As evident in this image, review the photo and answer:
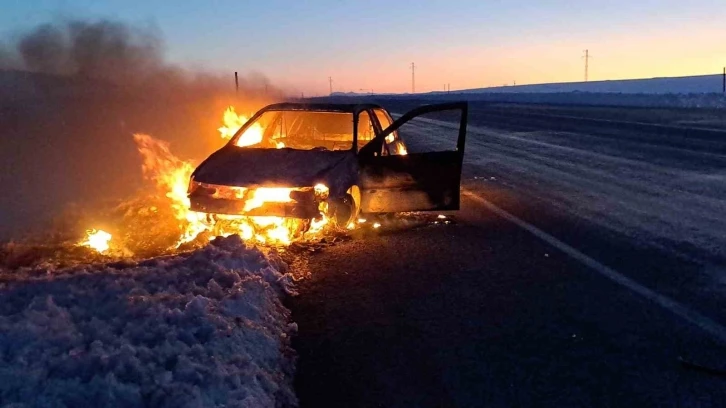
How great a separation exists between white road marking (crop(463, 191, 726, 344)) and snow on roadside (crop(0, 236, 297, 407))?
2836 millimetres

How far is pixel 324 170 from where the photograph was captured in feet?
25.4

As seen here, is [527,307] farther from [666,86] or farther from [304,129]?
[666,86]

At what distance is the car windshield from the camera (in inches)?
373

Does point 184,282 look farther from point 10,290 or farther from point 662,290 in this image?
point 662,290

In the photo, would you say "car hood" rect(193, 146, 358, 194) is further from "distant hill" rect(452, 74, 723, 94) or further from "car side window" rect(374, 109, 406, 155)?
"distant hill" rect(452, 74, 723, 94)

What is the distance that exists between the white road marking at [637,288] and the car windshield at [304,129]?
8.53 feet

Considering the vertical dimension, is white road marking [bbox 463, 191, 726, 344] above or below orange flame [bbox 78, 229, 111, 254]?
below

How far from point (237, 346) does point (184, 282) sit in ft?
4.90

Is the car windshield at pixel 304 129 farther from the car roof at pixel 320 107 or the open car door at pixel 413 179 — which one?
the open car door at pixel 413 179

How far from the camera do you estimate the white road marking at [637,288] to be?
16.4ft

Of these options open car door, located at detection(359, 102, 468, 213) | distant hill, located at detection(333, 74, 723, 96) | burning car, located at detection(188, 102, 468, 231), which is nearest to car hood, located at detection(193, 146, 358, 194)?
burning car, located at detection(188, 102, 468, 231)

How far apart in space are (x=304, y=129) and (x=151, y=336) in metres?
5.73

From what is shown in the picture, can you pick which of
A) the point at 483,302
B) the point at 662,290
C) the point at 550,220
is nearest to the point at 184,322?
the point at 483,302

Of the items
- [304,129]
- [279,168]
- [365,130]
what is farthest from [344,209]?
[304,129]
